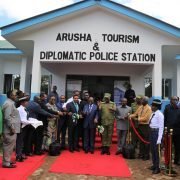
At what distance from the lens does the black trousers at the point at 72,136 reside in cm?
942

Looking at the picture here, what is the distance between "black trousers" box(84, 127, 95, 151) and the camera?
9.39m

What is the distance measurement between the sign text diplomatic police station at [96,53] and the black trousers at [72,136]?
2904 mm

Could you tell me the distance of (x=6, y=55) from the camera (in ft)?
50.3

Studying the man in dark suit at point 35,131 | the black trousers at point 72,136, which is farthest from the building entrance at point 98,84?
the man in dark suit at point 35,131

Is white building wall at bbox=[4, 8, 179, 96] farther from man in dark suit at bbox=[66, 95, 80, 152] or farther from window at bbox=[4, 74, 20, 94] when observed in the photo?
window at bbox=[4, 74, 20, 94]

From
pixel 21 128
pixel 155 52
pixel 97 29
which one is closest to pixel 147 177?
pixel 21 128

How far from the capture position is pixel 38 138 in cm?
874

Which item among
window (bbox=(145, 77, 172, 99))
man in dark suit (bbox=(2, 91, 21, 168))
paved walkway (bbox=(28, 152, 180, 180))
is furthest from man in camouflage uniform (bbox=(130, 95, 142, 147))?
window (bbox=(145, 77, 172, 99))

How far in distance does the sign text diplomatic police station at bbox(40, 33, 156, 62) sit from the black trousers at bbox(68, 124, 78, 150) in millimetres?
2904

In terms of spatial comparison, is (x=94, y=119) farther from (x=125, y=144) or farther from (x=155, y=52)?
(x=155, y=52)

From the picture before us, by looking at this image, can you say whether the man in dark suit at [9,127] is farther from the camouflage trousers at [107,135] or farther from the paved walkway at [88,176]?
the camouflage trousers at [107,135]

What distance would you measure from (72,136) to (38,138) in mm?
1198

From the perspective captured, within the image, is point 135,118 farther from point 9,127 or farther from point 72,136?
point 9,127

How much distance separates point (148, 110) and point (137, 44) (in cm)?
323
